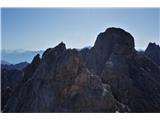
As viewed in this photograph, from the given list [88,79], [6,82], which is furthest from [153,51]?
[6,82]

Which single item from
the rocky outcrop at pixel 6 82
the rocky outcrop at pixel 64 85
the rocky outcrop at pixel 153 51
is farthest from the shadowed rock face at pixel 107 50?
the rocky outcrop at pixel 6 82

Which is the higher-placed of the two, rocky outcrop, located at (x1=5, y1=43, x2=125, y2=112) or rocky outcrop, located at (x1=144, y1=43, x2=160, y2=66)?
rocky outcrop, located at (x1=144, y1=43, x2=160, y2=66)

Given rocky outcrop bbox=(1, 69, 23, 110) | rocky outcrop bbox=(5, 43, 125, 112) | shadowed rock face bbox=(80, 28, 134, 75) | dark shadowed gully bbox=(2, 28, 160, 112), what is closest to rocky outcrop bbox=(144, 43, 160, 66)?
dark shadowed gully bbox=(2, 28, 160, 112)

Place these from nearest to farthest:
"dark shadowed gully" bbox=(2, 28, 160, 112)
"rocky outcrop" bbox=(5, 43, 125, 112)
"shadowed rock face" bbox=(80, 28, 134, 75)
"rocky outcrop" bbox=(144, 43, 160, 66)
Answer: "rocky outcrop" bbox=(144, 43, 160, 66) < "dark shadowed gully" bbox=(2, 28, 160, 112) < "rocky outcrop" bbox=(5, 43, 125, 112) < "shadowed rock face" bbox=(80, 28, 134, 75)

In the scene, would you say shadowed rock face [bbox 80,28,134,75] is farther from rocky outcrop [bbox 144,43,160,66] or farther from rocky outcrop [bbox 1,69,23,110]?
rocky outcrop [bbox 1,69,23,110]

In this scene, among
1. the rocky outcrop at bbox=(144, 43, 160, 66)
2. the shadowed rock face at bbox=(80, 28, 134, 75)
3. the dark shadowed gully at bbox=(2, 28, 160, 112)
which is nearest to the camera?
the rocky outcrop at bbox=(144, 43, 160, 66)

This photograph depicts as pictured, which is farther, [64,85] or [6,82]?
[64,85]

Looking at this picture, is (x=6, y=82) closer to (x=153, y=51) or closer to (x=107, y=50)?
(x=153, y=51)

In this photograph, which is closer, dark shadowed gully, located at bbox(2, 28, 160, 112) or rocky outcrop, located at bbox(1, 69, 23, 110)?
rocky outcrop, located at bbox(1, 69, 23, 110)

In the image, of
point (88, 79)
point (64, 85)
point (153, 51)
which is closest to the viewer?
point (153, 51)
